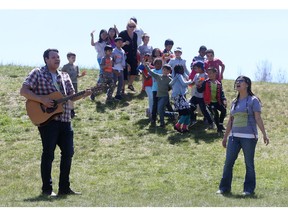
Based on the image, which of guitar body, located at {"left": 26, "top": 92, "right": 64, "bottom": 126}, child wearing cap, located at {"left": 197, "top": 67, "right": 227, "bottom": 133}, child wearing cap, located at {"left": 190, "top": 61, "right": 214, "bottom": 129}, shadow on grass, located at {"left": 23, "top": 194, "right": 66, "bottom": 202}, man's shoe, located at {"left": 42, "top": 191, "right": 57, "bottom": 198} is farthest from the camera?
child wearing cap, located at {"left": 190, "top": 61, "right": 214, "bottom": 129}

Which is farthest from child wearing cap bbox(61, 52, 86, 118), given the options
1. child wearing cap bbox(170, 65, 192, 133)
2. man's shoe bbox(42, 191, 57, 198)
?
man's shoe bbox(42, 191, 57, 198)

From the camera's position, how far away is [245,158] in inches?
387

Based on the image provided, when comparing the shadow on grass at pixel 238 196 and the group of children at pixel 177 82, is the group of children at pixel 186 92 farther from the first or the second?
the shadow on grass at pixel 238 196

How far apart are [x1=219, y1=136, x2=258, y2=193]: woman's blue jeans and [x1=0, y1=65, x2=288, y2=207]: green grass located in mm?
189

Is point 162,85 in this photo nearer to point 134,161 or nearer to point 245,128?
point 134,161

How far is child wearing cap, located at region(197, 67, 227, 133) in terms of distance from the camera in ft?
46.6

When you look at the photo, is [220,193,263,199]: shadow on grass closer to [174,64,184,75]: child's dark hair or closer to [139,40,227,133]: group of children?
[139,40,227,133]: group of children

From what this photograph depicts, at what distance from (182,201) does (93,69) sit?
12999mm

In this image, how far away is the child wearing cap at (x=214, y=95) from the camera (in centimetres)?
1421

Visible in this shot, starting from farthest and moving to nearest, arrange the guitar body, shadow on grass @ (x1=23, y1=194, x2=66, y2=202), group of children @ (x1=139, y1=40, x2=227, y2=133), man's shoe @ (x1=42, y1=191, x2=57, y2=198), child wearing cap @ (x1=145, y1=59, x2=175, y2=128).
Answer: child wearing cap @ (x1=145, y1=59, x2=175, y2=128), group of children @ (x1=139, y1=40, x2=227, y2=133), man's shoe @ (x1=42, y1=191, x2=57, y2=198), the guitar body, shadow on grass @ (x1=23, y1=194, x2=66, y2=202)

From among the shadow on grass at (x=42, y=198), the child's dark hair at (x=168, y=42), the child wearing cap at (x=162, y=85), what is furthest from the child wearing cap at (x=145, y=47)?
the shadow on grass at (x=42, y=198)

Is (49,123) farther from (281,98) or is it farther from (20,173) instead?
(281,98)

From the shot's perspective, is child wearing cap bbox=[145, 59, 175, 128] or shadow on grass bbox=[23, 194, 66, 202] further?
child wearing cap bbox=[145, 59, 175, 128]

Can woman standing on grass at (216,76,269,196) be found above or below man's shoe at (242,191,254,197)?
above
